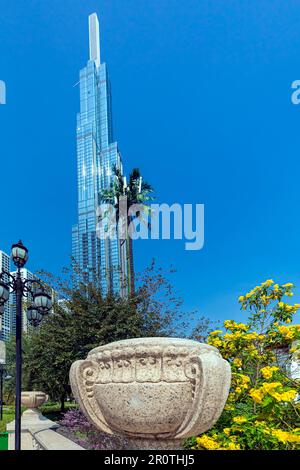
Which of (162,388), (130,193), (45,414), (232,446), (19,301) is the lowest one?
(45,414)

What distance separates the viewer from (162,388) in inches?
120

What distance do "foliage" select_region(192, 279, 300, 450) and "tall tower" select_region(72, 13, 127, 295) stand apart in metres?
42.3

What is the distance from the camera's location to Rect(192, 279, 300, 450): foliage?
3.57 metres

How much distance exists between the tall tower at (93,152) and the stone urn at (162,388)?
143 feet

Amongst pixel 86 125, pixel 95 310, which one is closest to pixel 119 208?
pixel 95 310

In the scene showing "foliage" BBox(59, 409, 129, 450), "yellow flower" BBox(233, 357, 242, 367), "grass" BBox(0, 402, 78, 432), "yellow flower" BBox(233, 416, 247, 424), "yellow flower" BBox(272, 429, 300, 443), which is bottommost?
"grass" BBox(0, 402, 78, 432)

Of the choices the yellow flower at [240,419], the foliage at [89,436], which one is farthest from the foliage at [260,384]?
the foliage at [89,436]

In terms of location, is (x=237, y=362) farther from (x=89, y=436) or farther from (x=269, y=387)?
(x=89, y=436)

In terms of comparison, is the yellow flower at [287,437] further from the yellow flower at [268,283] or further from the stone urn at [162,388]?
the yellow flower at [268,283]

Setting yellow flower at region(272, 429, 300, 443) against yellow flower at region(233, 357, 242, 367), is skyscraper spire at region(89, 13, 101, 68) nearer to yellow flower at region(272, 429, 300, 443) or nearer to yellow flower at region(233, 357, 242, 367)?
yellow flower at region(233, 357, 242, 367)

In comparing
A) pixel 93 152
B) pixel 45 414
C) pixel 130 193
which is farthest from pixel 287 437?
pixel 93 152

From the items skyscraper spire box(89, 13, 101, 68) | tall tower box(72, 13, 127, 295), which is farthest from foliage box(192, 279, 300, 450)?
skyscraper spire box(89, 13, 101, 68)

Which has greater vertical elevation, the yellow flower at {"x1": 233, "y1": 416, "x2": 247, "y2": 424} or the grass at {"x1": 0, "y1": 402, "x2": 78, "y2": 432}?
the yellow flower at {"x1": 233, "y1": 416, "x2": 247, "y2": 424}

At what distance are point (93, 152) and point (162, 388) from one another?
72.4 m
